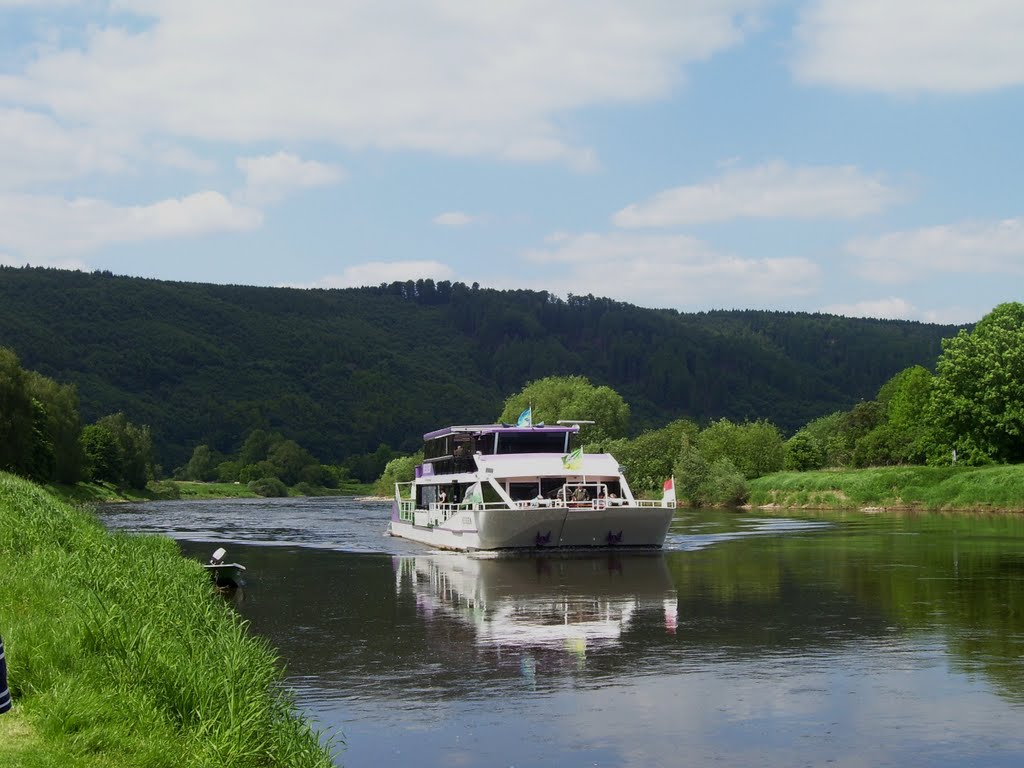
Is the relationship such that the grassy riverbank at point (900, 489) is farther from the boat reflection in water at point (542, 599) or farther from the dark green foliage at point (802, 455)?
the boat reflection in water at point (542, 599)

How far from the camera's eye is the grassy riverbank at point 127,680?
9.04 m

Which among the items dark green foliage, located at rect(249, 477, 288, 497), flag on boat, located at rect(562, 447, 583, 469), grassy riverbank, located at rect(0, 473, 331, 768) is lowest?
dark green foliage, located at rect(249, 477, 288, 497)

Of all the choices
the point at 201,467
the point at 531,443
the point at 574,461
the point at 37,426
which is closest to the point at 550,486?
the point at 574,461

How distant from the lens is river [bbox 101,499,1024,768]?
1268 cm

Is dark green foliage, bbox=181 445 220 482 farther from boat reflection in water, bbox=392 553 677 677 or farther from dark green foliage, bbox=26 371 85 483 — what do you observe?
boat reflection in water, bbox=392 553 677 677

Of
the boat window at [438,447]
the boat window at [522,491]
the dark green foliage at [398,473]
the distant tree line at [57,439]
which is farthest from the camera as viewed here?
the dark green foliage at [398,473]

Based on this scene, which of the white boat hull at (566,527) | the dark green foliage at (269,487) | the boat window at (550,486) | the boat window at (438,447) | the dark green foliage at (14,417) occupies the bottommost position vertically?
the dark green foliage at (269,487)

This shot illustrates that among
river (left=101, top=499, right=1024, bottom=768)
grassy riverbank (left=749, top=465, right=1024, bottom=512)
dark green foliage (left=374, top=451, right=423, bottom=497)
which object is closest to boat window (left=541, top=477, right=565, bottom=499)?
river (left=101, top=499, right=1024, bottom=768)

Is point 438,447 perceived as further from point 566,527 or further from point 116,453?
point 116,453

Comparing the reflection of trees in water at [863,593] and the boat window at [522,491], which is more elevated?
the boat window at [522,491]

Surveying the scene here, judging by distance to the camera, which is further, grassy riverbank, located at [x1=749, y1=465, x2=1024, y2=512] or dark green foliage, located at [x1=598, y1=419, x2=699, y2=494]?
dark green foliage, located at [x1=598, y1=419, x2=699, y2=494]

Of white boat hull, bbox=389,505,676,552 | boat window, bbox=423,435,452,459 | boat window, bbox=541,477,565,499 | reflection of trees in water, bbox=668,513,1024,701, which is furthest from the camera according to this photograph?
boat window, bbox=423,435,452,459

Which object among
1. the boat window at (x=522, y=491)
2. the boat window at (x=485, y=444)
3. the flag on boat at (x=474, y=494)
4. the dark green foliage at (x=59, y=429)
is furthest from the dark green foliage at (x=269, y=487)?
the boat window at (x=522, y=491)

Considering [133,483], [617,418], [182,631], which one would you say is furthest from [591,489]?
[133,483]
